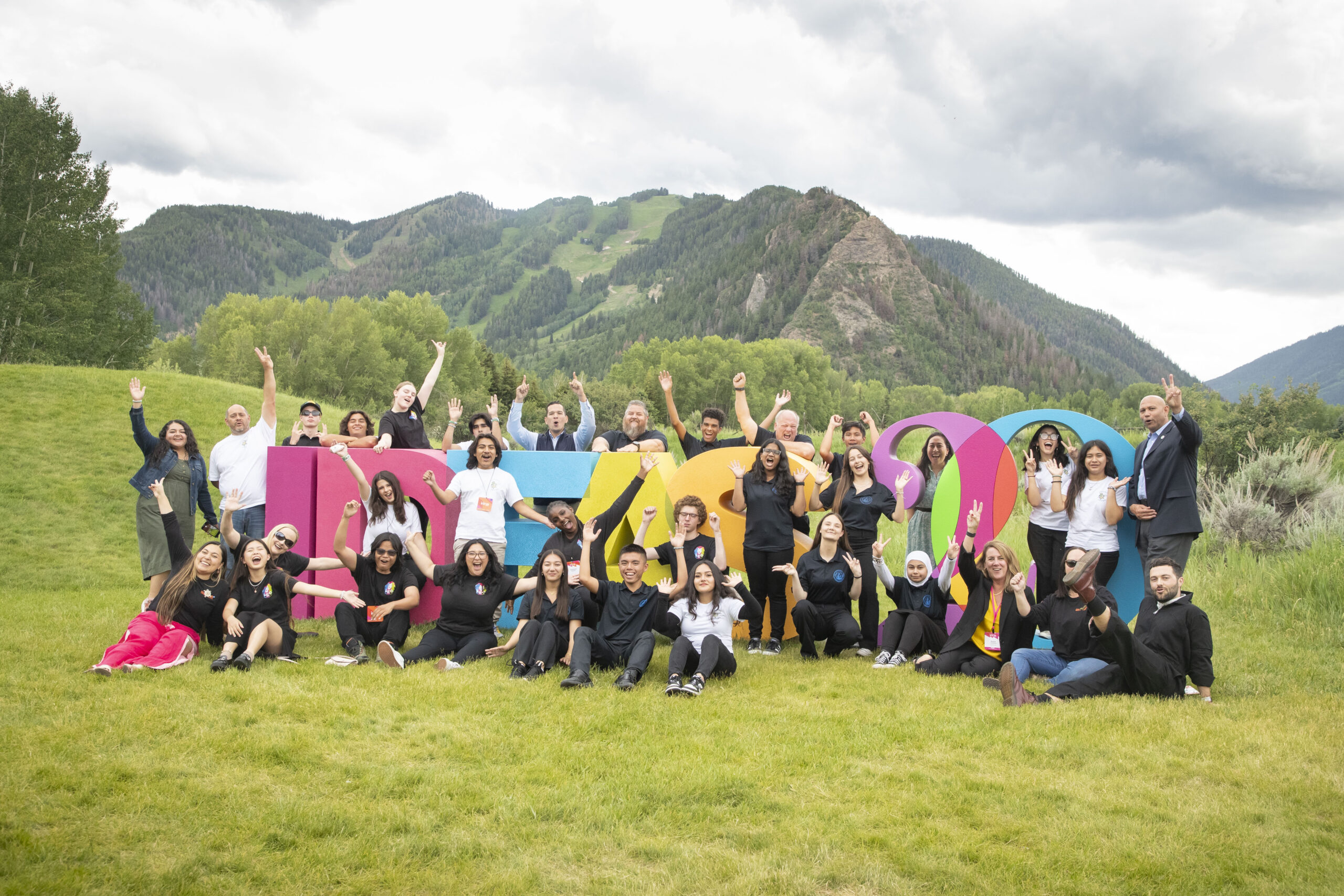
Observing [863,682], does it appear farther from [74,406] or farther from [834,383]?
[834,383]

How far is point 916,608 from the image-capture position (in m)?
8.96

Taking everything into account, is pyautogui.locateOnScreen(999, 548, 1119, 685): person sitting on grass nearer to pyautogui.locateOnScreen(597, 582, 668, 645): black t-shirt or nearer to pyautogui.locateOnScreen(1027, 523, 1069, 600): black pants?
pyautogui.locateOnScreen(1027, 523, 1069, 600): black pants

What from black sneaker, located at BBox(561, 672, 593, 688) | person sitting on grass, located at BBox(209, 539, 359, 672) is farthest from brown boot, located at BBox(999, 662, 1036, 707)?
person sitting on grass, located at BBox(209, 539, 359, 672)

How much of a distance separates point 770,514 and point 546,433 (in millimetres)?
3504

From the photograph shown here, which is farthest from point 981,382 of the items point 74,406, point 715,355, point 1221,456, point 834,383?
point 74,406

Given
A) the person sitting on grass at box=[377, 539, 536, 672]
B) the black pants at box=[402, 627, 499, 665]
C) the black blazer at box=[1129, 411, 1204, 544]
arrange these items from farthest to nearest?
the person sitting on grass at box=[377, 539, 536, 672] → the black pants at box=[402, 627, 499, 665] → the black blazer at box=[1129, 411, 1204, 544]

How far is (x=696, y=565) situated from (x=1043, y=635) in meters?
3.96

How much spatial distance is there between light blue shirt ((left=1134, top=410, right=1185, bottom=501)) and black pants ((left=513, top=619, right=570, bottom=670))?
19.5 ft

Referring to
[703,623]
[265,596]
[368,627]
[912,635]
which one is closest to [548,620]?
[703,623]

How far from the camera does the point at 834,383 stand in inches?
4530

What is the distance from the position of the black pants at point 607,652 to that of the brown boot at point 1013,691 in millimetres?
3169

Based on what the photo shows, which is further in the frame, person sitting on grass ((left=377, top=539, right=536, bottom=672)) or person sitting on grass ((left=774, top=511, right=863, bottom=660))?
person sitting on grass ((left=774, top=511, right=863, bottom=660))

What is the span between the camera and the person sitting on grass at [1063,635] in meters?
7.58

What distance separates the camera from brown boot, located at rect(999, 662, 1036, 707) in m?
6.96
